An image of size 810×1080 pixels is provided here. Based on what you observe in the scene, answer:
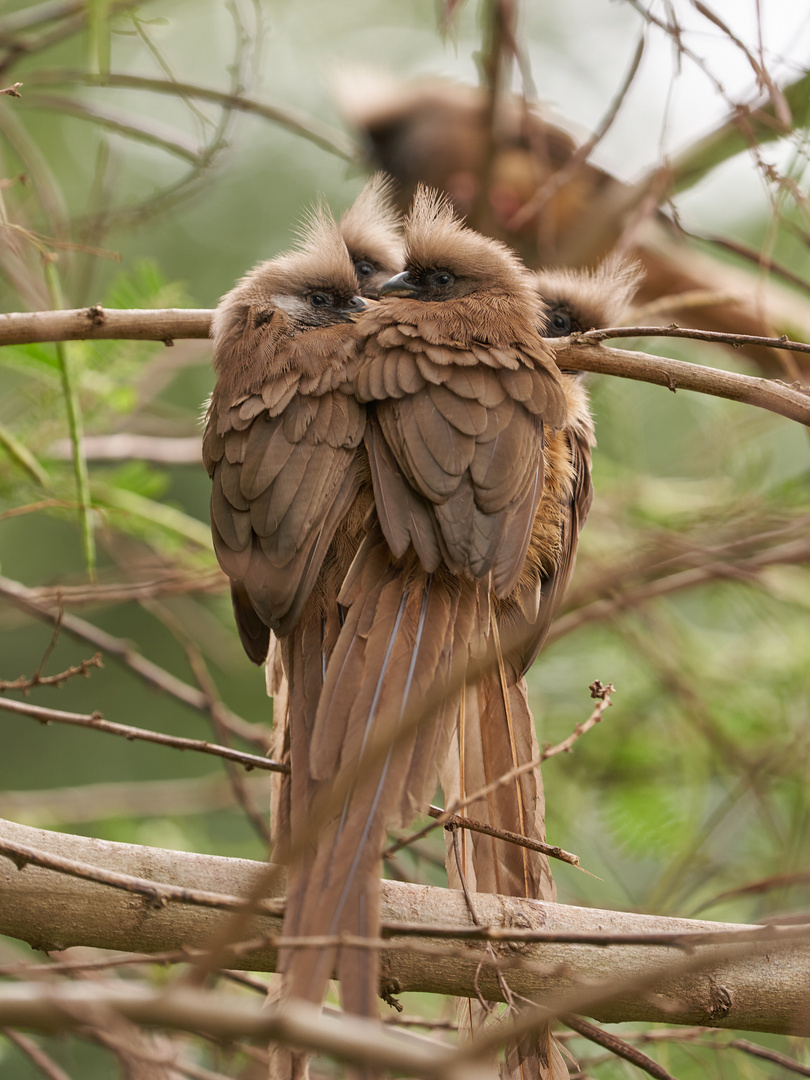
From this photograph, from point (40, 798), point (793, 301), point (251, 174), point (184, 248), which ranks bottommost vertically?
point (40, 798)

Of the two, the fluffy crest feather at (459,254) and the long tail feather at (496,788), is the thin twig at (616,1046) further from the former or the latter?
the fluffy crest feather at (459,254)

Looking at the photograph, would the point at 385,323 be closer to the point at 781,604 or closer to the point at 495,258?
the point at 495,258

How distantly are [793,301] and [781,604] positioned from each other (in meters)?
1.46

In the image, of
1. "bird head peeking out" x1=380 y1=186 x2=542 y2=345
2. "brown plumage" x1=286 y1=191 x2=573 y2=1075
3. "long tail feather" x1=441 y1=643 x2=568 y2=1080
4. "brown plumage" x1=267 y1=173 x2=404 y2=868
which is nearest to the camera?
"brown plumage" x1=286 y1=191 x2=573 y2=1075

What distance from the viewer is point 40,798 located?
3598 millimetres

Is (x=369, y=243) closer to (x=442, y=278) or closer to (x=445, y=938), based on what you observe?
(x=442, y=278)

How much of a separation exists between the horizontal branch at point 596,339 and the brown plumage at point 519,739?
1.00ft

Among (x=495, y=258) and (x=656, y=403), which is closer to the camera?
(x=495, y=258)

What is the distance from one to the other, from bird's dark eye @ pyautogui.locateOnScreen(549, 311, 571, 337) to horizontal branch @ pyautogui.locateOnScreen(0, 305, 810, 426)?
0.92 metres

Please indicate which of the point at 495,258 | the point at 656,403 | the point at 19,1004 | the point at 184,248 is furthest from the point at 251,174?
the point at 19,1004

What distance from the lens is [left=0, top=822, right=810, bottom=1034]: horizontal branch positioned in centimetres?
170

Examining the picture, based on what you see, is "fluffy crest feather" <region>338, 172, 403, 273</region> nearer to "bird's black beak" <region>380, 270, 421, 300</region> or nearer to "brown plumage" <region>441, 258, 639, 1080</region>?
"bird's black beak" <region>380, 270, 421, 300</region>

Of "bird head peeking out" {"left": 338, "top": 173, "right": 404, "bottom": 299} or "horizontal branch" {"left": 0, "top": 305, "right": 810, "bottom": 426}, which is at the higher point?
"bird head peeking out" {"left": 338, "top": 173, "right": 404, "bottom": 299}

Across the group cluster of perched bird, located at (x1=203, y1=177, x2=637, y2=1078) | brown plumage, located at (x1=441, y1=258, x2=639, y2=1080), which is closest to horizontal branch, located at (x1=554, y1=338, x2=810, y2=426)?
cluster of perched bird, located at (x1=203, y1=177, x2=637, y2=1078)
